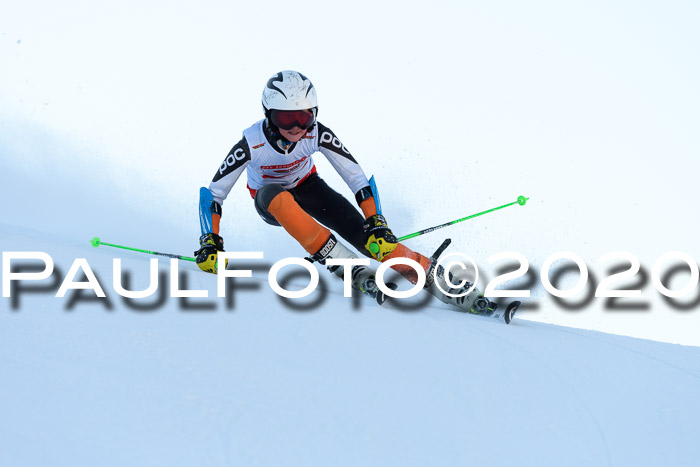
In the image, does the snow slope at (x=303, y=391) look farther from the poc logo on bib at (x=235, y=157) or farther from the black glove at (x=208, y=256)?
the poc logo on bib at (x=235, y=157)

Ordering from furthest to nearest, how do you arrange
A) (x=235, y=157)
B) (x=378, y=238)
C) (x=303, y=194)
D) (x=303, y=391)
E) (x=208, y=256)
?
1. (x=303, y=194)
2. (x=235, y=157)
3. (x=208, y=256)
4. (x=378, y=238)
5. (x=303, y=391)

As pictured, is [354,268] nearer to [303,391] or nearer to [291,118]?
[291,118]

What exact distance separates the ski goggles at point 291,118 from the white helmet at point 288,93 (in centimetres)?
3

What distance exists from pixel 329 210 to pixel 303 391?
268cm

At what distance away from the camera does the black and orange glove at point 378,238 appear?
13.0 ft

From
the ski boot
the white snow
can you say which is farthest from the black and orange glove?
the white snow

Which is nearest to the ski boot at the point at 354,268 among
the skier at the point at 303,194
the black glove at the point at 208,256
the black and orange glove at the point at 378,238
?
the skier at the point at 303,194

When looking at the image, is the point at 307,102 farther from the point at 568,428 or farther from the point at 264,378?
the point at 568,428

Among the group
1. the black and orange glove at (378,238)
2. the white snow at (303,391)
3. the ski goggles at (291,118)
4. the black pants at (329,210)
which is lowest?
the white snow at (303,391)

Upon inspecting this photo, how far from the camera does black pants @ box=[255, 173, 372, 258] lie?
4.34m

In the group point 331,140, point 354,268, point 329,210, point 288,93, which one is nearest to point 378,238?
point 354,268

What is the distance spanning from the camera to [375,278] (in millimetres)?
4027

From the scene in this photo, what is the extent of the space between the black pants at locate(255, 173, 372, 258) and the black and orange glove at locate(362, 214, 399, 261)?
0.49 feet

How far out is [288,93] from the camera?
4008 mm
